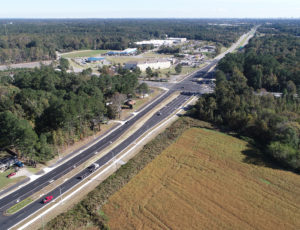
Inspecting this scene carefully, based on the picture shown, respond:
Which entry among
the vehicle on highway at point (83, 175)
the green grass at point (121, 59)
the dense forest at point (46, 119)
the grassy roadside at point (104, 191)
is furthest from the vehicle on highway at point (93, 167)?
the green grass at point (121, 59)

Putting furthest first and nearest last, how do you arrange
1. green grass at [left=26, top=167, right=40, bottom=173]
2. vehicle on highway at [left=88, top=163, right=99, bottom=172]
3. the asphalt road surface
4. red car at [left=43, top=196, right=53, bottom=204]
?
vehicle on highway at [left=88, top=163, right=99, bottom=172], green grass at [left=26, top=167, right=40, bottom=173], red car at [left=43, top=196, right=53, bottom=204], the asphalt road surface

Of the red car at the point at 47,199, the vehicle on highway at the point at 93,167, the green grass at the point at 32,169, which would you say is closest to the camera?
the red car at the point at 47,199

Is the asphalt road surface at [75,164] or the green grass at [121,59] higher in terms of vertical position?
the green grass at [121,59]

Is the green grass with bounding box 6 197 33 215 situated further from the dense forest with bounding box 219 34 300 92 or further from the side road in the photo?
the dense forest with bounding box 219 34 300 92

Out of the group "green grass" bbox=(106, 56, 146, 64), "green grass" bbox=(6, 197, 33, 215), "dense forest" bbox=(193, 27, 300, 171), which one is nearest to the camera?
"green grass" bbox=(6, 197, 33, 215)

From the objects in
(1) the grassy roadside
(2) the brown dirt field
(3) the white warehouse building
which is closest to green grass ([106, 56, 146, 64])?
(3) the white warehouse building

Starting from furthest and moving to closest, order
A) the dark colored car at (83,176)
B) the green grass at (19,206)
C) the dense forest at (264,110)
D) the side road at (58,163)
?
the dense forest at (264,110) < the dark colored car at (83,176) < the side road at (58,163) < the green grass at (19,206)

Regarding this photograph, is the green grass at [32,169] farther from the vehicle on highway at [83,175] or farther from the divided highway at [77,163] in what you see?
the vehicle on highway at [83,175]

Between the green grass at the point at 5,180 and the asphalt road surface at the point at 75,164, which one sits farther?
the green grass at the point at 5,180
